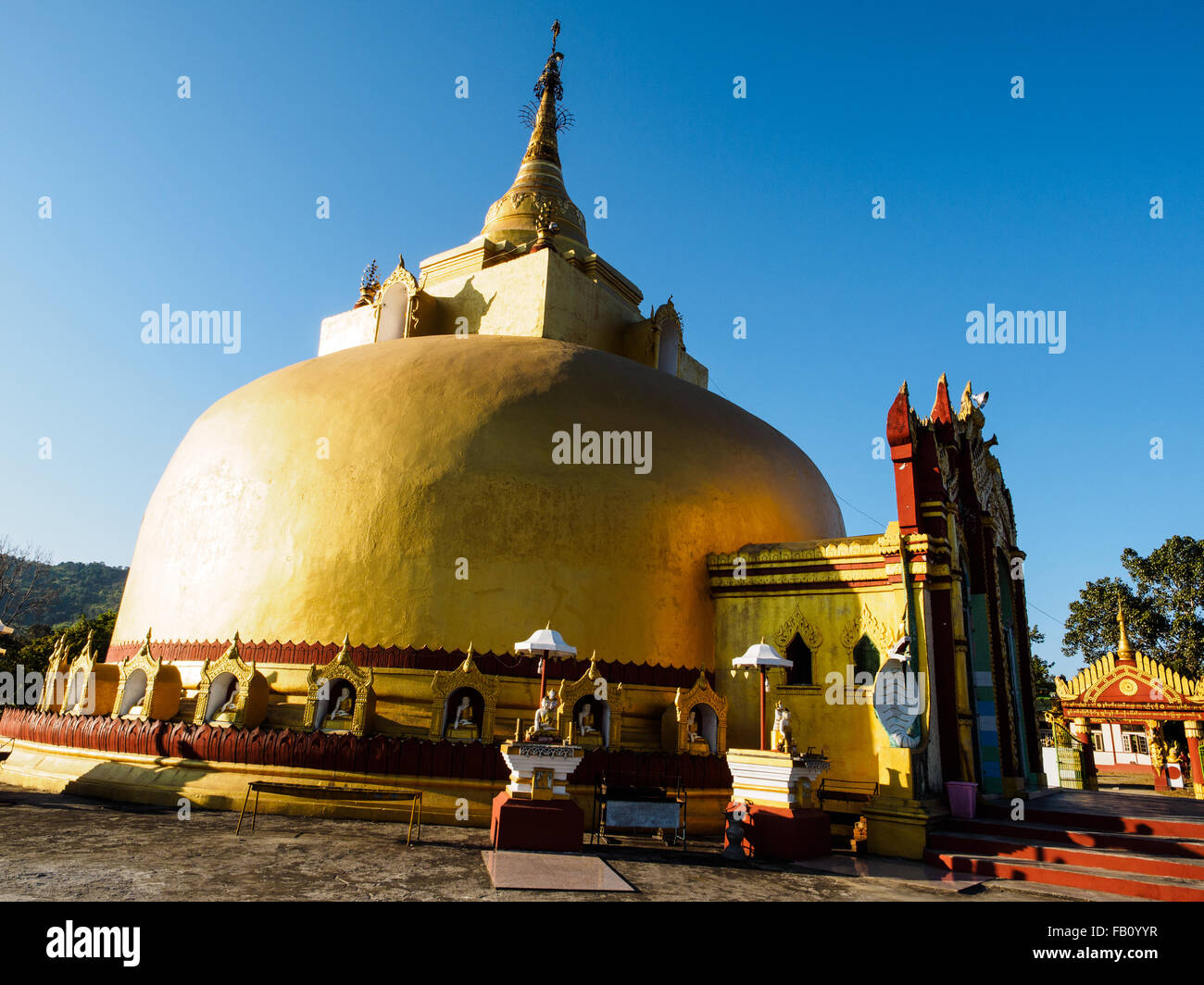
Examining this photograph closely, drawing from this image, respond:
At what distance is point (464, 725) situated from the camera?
537 inches

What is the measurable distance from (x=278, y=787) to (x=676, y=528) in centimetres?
862

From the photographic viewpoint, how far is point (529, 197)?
92.9 ft

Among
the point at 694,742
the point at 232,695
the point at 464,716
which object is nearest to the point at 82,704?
the point at 232,695

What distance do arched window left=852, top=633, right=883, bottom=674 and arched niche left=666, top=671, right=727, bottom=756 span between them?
262 centimetres

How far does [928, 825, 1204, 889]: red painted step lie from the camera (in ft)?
33.7

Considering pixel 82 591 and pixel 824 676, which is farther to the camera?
pixel 82 591

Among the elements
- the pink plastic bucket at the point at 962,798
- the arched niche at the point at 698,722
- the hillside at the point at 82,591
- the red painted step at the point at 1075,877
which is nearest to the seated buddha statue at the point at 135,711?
the arched niche at the point at 698,722

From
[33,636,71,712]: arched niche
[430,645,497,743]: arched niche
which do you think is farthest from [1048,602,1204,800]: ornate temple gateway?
[33,636,71,712]: arched niche

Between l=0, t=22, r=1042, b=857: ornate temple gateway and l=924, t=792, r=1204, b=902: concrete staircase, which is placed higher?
l=0, t=22, r=1042, b=857: ornate temple gateway

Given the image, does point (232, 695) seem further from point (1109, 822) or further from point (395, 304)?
point (1109, 822)

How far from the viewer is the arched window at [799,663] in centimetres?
1520

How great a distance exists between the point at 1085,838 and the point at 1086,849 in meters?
0.31

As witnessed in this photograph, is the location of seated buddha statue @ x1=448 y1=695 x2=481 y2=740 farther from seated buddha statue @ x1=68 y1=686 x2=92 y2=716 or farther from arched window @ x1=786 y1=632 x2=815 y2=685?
seated buddha statue @ x1=68 y1=686 x2=92 y2=716
